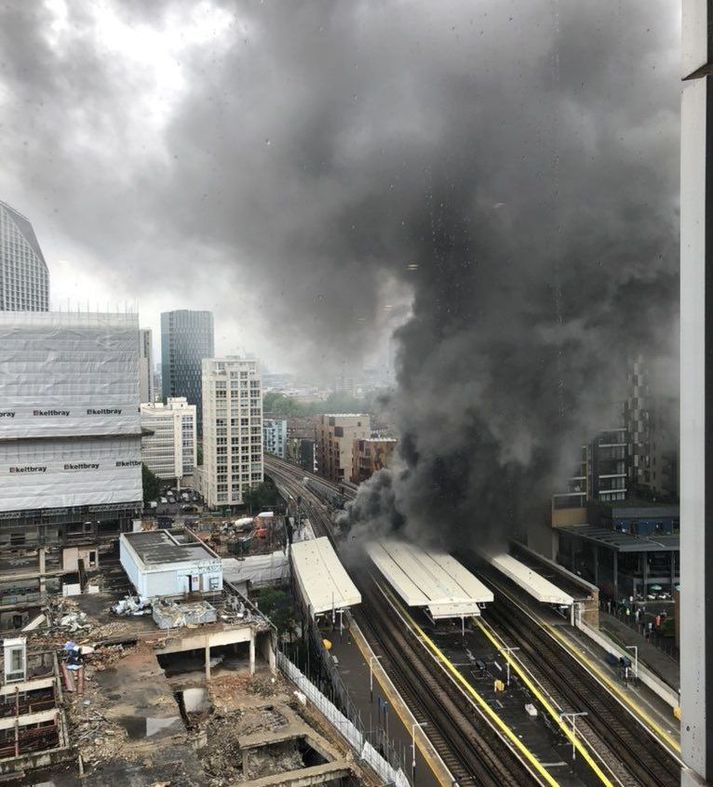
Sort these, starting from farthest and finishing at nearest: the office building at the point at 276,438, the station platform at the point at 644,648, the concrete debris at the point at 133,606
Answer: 1. the office building at the point at 276,438
2. the concrete debris at the point at 133,606
3. the station platform at the point at 644,648

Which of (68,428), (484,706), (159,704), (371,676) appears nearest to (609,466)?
(484,706)

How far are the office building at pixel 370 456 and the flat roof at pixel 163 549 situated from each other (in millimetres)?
12830

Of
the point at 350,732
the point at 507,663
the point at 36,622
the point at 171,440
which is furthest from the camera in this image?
the point at 171,440

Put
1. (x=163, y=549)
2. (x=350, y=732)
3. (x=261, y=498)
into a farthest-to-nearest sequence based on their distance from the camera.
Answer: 1. (x=261, y=498)
2. (x=163, y=549)
3. (x=350, y=732)

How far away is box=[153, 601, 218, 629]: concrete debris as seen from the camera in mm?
11562

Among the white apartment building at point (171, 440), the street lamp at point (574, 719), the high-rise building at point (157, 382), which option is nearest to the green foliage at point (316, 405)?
the white apartment building at point (171, 440)

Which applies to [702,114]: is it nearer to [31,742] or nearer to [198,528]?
[31,742]

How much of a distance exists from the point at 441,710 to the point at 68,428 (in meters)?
12.8

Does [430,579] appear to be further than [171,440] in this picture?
No

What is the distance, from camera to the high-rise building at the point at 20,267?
67.0ft

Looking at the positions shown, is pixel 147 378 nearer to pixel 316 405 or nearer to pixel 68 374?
pixel 316 405

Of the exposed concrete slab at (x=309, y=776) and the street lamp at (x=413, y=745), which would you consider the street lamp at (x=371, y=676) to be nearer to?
the street lamp at (x=413, y=745)

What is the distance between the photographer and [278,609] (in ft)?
50.9

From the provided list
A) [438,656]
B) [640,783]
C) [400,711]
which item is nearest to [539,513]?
[438,656]
